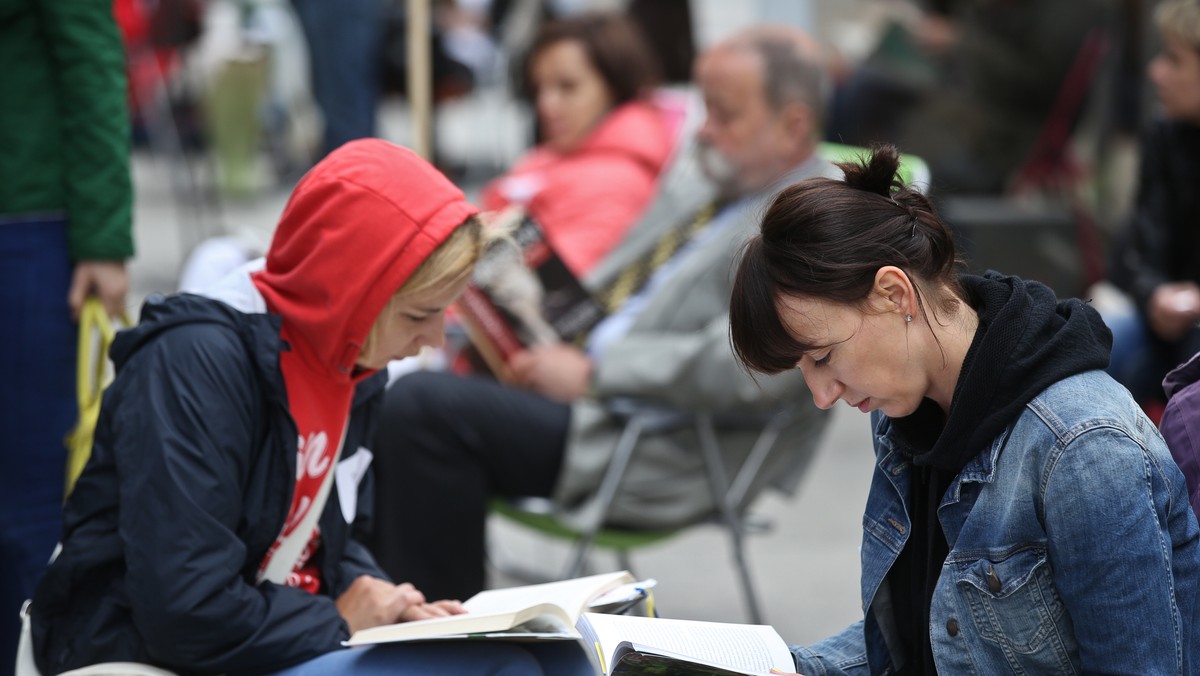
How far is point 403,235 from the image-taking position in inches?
83.4

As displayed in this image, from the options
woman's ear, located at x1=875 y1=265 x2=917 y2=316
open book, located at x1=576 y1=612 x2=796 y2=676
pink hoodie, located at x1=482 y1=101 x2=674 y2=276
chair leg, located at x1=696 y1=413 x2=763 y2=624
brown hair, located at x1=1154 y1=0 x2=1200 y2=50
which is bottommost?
chair leg, located at x1=696 y1=413 x2=763 y2=624

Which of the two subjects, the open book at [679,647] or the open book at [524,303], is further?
the open book at [524,303]

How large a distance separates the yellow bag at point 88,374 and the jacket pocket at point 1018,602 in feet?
5.42

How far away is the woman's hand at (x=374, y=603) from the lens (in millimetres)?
2240

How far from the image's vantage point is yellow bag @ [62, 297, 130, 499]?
8.49 ft

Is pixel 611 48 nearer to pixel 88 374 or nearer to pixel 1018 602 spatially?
pixel 88 374

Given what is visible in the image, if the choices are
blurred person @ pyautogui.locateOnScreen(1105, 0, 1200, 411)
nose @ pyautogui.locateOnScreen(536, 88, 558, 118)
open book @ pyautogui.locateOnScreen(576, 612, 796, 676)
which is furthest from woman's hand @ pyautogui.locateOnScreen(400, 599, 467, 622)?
nose @ pyautogui.locateOnScreen(536, 88, 558, 118)

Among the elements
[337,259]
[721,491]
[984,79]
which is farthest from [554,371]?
[984,79]

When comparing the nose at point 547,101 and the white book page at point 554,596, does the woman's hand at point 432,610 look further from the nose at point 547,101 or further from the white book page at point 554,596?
the nose at point 547,101

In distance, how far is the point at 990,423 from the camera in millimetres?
1696

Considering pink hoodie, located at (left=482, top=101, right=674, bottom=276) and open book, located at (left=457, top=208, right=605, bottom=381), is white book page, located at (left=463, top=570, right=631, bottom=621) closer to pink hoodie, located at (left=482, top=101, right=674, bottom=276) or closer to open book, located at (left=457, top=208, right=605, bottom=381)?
open book, located at (left=457, top=208, right=605, bottom=381)

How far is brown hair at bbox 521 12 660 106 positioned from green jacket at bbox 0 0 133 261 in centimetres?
190

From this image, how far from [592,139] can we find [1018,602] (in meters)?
2.82

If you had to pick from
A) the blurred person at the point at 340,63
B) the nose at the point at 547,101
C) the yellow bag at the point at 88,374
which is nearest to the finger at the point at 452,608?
the yellow bag at the point at 88,374
